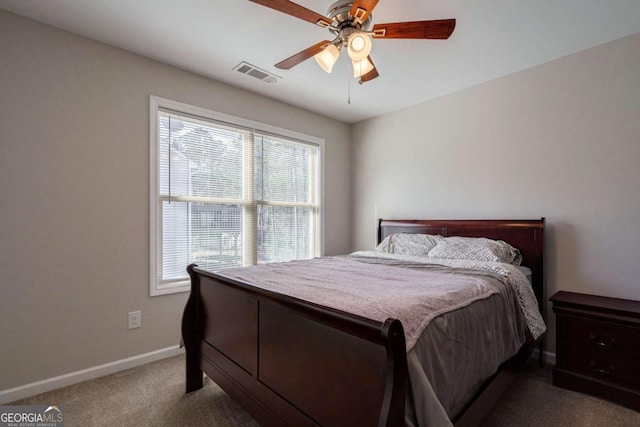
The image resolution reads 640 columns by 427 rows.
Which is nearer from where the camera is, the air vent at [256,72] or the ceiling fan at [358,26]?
the ceiling fan at [358,26]

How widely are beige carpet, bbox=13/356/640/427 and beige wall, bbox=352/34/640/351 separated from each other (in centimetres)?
70

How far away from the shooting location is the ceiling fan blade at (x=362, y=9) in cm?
152

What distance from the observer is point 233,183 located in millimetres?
3188

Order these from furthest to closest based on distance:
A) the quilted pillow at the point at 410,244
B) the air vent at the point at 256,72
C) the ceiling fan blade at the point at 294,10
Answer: the quilted pillow at the point at 410,244 → the air vent at the point at 256,72 → the ceiling fan blade at the point at 294,10

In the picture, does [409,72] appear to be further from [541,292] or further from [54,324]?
[54,324]

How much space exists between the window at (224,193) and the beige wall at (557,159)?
1.46 m

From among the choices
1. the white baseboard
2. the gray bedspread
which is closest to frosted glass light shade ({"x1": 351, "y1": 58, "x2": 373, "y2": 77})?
the gray bedspread

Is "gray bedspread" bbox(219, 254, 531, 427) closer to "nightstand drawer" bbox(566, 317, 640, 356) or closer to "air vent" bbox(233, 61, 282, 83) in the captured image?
"nightstand drawer" bbox(566, 317, 640, 356)

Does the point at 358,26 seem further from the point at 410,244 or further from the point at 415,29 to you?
the point at 410,244

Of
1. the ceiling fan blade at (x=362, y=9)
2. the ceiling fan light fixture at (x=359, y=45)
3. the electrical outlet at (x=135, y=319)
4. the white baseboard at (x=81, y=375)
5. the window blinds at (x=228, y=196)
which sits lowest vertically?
the white baseboard at (x=81, y=375)

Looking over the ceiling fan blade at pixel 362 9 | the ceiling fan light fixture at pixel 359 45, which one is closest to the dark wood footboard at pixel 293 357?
the ceiling fan light fixture at pixel 359 45

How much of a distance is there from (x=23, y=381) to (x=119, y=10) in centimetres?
262

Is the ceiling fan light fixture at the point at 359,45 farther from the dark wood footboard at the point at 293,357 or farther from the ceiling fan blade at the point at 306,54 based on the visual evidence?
the dark wood footboard at the point at 293,357

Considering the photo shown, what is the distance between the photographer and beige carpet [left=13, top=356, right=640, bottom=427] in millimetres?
1792
